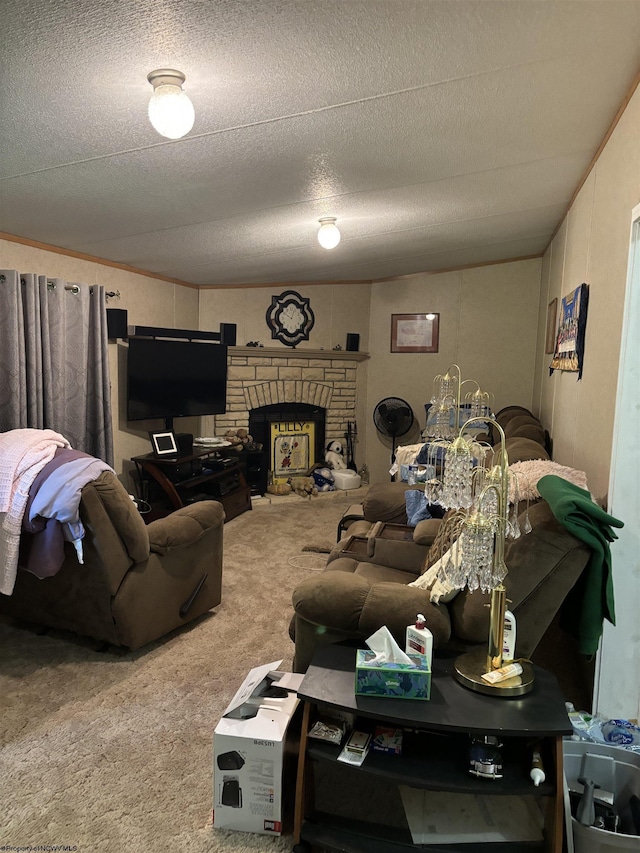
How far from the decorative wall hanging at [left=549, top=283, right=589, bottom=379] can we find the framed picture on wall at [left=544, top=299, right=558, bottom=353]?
0.45 metres

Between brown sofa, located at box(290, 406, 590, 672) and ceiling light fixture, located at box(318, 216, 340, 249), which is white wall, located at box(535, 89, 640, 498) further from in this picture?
ceiling light fixture, located at box(318, 216, 340, 249)

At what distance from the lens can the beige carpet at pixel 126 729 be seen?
1.73 meters

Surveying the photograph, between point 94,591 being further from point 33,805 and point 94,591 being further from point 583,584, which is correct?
point 583,584

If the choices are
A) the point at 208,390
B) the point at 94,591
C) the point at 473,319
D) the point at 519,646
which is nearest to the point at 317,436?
the point at 208,390

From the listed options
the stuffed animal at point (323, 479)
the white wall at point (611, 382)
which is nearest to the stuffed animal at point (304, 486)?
the stuffed animal at point (323, 479)

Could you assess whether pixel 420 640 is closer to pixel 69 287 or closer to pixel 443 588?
pixel 443 588

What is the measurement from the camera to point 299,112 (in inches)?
79.4

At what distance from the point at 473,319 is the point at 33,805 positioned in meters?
5.36

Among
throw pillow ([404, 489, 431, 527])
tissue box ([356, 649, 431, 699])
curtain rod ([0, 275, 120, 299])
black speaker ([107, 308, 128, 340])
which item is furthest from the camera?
black speaker ([107, 308, 128, 340])

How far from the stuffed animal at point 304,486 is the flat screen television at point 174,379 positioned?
3.71ft

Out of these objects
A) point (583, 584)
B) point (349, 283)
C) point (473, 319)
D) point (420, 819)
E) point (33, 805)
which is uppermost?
Answer: point (349, 283)

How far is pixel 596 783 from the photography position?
170cm

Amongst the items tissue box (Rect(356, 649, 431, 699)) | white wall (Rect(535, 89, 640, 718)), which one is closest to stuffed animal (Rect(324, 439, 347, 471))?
white wall (Rect(535, 89, 640, 718))

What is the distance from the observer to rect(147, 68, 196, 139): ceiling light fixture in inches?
66.2
